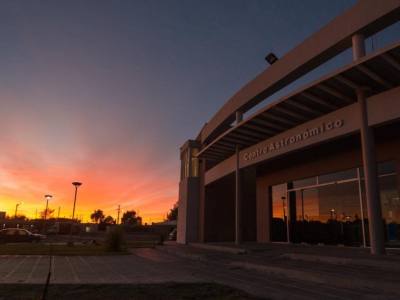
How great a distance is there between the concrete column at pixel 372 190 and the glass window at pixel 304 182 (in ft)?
25.9

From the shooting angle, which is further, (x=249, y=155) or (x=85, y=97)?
(x=85, y=97)

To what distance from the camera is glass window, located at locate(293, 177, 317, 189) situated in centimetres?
1846

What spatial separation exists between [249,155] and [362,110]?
8.11 meters

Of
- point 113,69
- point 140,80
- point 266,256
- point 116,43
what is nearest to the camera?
point 266,256

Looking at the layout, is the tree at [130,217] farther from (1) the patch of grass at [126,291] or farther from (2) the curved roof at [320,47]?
(1) the patch of grass at [126,291]

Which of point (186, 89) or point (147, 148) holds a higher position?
point (186, 89)

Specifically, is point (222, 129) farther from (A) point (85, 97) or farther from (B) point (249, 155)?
(A) point (85, 97)

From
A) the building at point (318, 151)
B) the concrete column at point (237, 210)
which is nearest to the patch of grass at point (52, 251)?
the concrete column at point (237, 210)

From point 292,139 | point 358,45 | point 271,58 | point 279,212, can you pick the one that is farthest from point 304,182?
point 358,45

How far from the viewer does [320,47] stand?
1339 centimetres

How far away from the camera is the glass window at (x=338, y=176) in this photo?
1592cm

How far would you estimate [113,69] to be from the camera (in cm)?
1916

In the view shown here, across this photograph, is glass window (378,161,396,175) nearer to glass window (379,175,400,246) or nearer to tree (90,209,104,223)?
glass window (379,175,400,246)

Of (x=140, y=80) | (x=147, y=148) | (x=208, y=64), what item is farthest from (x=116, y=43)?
(x=147, y=148)
